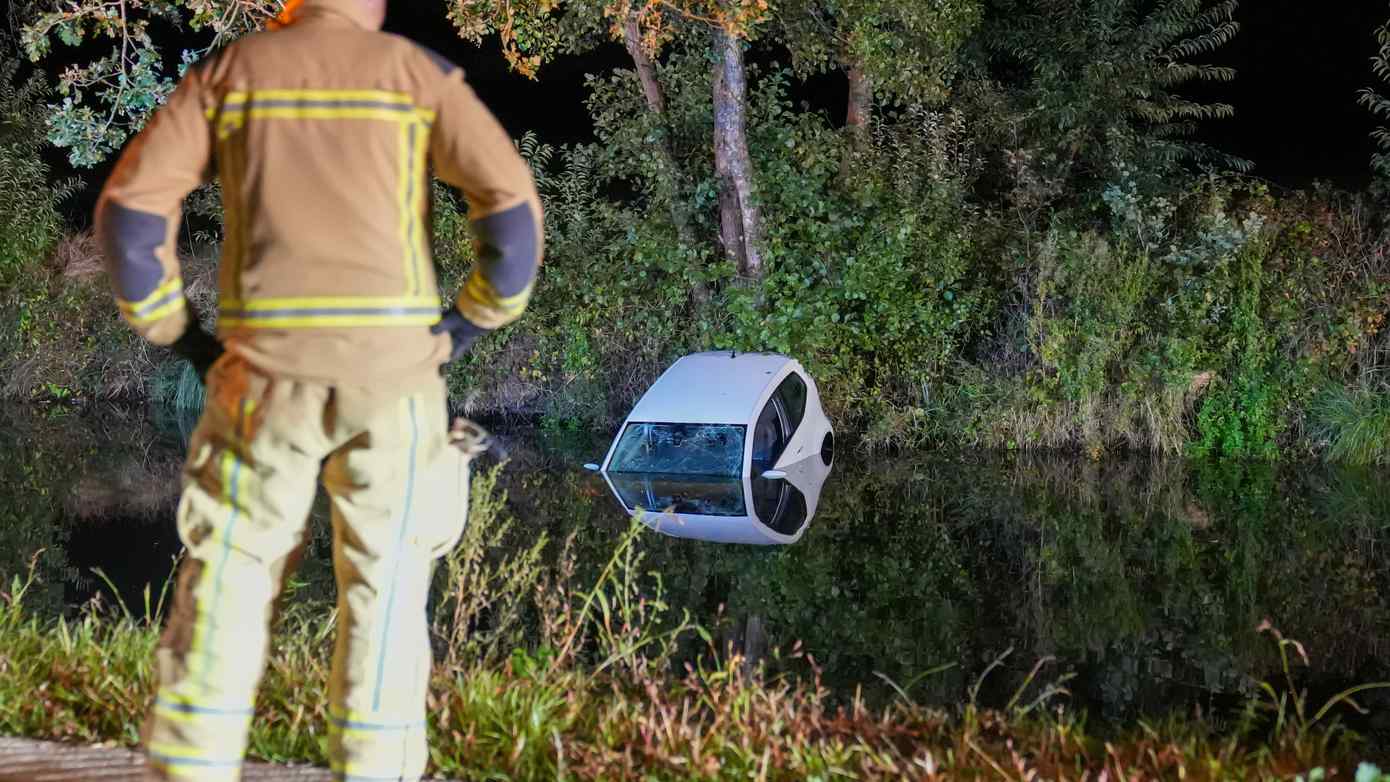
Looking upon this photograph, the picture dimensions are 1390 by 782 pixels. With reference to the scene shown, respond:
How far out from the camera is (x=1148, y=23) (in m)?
15.6

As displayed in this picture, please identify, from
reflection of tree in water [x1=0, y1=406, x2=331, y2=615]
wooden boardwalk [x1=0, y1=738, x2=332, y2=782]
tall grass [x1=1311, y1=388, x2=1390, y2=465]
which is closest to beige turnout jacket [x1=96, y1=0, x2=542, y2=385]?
wooden boardwalk [x1=0, y1=738, x2=332, y2=782]

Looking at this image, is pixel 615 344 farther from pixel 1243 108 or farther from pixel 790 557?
pixel 1243 108

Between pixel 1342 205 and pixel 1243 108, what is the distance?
964 centimetres

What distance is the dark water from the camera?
645cm

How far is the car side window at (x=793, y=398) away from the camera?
1177cm

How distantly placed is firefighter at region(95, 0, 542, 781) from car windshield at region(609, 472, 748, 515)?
262 inches

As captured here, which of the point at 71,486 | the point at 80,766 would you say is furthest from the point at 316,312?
the point at 71,486

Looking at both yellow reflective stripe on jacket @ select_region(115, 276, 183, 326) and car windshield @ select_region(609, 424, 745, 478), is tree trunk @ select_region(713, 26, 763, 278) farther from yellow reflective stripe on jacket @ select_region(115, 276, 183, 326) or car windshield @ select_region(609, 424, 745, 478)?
yellow reflective stripe on jacket @ select_region(115, 276, 183, 326)

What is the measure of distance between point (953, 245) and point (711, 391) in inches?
169

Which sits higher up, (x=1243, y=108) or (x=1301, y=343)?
(x=1243, y=108)

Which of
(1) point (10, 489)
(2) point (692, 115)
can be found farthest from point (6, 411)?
(2) point (692, 115)

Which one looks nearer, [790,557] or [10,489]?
[790,557]

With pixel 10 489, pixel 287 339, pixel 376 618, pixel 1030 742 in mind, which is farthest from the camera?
pixel 10 489

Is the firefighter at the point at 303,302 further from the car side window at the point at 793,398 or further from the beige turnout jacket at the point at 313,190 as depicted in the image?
the car side window at the point at 793,398
